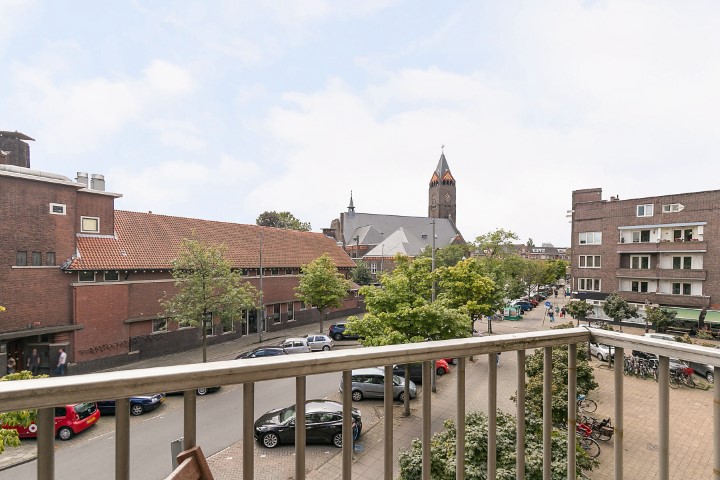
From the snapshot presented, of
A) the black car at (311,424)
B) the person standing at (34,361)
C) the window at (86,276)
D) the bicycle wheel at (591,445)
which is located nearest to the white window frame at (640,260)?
the bicycle wheel at (591,445)

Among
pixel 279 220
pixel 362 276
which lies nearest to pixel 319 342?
pixel 362 276

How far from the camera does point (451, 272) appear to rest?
1856 cm

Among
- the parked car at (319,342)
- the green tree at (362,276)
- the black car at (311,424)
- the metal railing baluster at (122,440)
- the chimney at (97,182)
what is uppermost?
the chimney at (97,182)

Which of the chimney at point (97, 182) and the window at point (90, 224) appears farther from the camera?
the chimney at point (97, 182)

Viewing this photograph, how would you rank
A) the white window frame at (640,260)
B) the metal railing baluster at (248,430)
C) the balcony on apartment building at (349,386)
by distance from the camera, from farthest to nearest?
the white window frame at (640,260)
the metal railing baluster at (248,430)
the balcony on apartment building at (349,386)

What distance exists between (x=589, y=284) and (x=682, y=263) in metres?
6.31

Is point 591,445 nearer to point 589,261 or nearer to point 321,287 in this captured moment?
point 321,287

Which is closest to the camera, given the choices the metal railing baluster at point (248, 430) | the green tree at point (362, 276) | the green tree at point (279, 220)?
the metal railing baluster at point (248, 430)

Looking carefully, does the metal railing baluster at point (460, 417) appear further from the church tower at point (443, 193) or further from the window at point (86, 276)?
the church tower at point (443, 193)

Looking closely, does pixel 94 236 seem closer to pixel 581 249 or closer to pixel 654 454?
pixel 654 454

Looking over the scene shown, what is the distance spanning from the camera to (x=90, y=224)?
19.0 m

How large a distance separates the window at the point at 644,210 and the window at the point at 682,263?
368cm

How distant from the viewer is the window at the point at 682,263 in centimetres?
2578

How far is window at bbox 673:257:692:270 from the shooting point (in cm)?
2578
